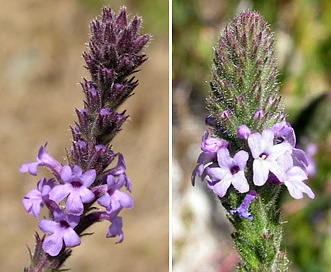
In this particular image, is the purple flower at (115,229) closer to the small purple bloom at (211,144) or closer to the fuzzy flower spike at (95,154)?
the fuzzy flower spike at (95,154)

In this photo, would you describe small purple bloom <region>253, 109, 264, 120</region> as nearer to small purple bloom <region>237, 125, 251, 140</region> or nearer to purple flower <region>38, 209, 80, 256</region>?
small purple bloom <region>237, 125, 251, 140</region>

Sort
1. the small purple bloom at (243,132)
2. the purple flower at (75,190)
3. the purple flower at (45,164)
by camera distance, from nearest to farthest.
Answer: the purple flower at (75,190) < the small purple bloom at (243,132) < the purple flower at (45,164)

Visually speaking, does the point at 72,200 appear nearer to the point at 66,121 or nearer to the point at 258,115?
the point at 258,115

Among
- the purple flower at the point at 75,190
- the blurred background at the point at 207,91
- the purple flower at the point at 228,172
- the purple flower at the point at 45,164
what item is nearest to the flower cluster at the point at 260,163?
the purple flower at the point at 228,172

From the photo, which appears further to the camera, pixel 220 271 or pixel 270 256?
pixel 220 271

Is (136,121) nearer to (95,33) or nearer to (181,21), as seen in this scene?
(181,21)

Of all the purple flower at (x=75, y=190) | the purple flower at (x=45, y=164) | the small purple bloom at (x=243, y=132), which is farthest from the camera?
the purple flower at (x=45, y=164)

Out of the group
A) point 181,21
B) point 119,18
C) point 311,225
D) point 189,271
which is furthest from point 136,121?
point 119,18

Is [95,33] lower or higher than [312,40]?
higher
